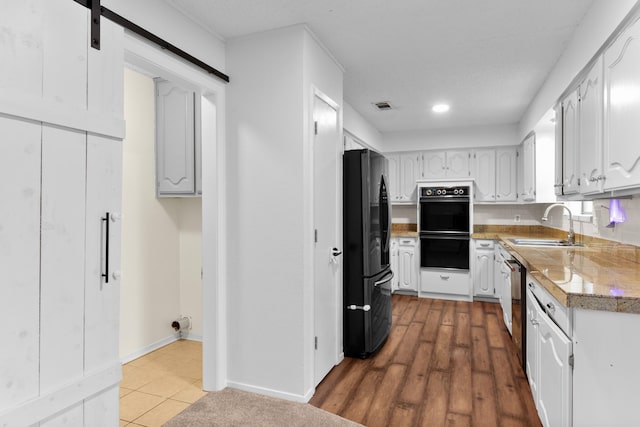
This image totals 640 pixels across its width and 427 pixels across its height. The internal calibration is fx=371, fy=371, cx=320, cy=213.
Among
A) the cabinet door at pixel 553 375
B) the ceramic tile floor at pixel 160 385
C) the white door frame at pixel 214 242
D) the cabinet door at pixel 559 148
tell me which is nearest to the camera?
the cabinet door at pixel 553 375

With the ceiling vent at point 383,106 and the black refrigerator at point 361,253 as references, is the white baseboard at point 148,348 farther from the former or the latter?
the ceiling vent at point 383,106

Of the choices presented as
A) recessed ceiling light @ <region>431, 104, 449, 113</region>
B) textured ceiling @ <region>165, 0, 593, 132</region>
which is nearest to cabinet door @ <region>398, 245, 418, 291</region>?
recessed ceiling light @ <region>431, 104, 449, 113</region>

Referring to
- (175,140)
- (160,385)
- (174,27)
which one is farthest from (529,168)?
(160,385)

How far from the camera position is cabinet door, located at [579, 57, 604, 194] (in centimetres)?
206

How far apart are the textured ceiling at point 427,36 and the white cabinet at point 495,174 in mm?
1459

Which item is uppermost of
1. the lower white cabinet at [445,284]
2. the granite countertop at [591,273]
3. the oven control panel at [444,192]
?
the oven control panel at [444,192]

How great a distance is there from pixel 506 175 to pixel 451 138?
3.07 ft

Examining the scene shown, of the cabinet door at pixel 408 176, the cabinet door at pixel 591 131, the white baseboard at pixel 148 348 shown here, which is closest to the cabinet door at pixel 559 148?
the cabinet door at pixel 591 131

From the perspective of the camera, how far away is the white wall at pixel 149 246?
3.16m

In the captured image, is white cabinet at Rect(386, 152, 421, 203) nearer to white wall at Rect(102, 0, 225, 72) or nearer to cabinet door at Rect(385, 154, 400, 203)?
Answer: cabinet door at Rect(385, 154, 400, 203)

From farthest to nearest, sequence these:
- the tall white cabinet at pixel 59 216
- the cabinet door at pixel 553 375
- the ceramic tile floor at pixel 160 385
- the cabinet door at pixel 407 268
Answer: the cabinet door at pixel 407 268, the ceramic tile floor at pixel 160 385, the cabinet door at pixel 553 375, the tall white cabinet at pixel 59 216

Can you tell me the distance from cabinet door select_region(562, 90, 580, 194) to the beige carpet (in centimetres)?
219

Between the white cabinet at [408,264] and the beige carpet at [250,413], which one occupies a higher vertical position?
the white cabinet at [408,264]

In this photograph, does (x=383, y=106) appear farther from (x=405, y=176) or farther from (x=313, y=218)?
(x=313, y=218)
